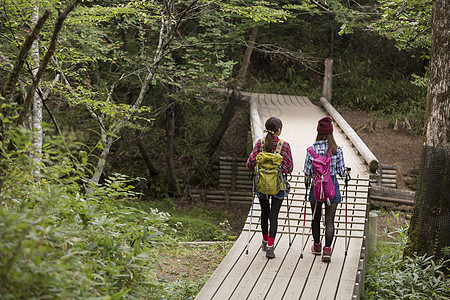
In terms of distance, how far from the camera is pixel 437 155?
653cm

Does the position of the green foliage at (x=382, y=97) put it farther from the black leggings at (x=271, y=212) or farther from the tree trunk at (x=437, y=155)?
the black leggings at (x=271, y=212)

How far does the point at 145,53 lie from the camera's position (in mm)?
12391

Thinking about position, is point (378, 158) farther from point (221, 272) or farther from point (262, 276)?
point (221, 272)

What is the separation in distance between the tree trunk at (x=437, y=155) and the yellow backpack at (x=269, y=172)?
2.45 m

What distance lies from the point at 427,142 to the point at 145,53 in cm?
772

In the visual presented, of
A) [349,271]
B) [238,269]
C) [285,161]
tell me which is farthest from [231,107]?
[349,271]

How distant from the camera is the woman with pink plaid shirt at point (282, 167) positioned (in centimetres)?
529

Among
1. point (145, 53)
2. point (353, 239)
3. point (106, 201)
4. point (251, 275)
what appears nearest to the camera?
point (106, 201)

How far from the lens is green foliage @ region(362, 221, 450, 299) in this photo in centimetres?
602

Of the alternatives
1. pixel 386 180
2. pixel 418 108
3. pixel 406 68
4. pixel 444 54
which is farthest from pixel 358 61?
pixel 444 54

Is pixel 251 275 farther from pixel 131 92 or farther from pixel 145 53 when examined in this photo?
pixel 131 92

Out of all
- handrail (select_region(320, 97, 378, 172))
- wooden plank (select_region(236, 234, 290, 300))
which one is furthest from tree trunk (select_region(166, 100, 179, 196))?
wooden plank (select_region(236, 234, 290, 300))

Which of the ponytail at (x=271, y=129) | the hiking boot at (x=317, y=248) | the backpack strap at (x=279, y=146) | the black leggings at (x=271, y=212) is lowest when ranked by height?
the hiking boot at (x=317, y=248)

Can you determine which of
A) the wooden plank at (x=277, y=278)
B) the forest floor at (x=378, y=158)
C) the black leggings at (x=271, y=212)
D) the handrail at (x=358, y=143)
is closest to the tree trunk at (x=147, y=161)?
the forest floor at (x=378, y=158)
